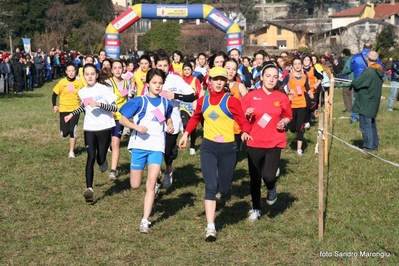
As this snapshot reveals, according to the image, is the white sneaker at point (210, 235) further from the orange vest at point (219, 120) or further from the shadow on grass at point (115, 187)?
the shadow on grass at point (115, 187)

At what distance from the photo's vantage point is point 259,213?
27.0ft

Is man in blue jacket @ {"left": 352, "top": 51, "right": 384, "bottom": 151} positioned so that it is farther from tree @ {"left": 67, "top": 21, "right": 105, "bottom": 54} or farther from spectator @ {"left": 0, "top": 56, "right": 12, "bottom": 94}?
tree @ {"left": 67, "top": 21, "right": 105, "bottom": 54}

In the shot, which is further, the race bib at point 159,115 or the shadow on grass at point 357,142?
the shadow on grass at point 357,142

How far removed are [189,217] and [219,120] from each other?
5.34 ft

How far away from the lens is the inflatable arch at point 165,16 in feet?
111

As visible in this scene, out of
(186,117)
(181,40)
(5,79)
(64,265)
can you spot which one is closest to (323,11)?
(181,40)

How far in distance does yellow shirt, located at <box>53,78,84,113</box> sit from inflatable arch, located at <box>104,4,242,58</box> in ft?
70.9

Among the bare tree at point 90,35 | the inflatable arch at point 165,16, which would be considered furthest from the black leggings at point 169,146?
the bare tree at point 90,35

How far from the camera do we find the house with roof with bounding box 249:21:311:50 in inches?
3619

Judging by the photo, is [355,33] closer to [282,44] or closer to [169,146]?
[282,44]

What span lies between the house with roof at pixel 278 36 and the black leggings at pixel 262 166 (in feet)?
277

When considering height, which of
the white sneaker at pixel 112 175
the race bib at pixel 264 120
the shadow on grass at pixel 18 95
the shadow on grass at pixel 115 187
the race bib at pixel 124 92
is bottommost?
Result: the shadow on grass at pixel 115 187

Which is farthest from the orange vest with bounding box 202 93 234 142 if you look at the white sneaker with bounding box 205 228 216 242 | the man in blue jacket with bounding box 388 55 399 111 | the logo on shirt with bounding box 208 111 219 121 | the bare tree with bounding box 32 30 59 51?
the bare tree with bounding box 32 30 59 51

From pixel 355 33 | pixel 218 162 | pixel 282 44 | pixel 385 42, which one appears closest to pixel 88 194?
pixel 218 162
